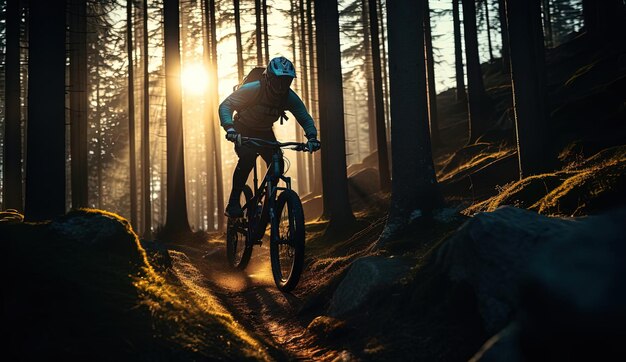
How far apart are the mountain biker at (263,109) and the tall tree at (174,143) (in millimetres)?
6469

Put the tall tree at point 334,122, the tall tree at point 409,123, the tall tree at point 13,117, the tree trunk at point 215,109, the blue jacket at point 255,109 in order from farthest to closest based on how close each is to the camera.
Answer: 1. the tree trunk at point 215,109
2. the tall tree at point 13,117
3. the tall tree at point 334,122
4. the tall tree at point 409,123
5. the blue jacket at point 255,109

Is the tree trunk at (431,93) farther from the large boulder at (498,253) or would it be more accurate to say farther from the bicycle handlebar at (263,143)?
the large boulder at (498,253)

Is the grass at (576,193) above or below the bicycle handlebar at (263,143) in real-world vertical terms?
below

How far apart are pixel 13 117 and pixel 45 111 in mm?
11178

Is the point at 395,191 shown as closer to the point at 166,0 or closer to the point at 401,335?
the point at 401,335

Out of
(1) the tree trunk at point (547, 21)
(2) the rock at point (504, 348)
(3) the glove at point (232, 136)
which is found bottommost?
(2) the rock at point (504, 348)

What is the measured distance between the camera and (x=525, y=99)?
854 cm

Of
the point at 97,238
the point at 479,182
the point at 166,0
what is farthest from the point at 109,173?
the point at 97,238

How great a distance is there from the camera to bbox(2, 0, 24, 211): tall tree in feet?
52.7

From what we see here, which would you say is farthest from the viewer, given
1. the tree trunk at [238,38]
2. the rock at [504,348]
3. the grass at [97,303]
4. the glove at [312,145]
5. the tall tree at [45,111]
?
the tree trunk at [238,38]

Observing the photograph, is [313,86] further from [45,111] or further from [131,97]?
[45,111]

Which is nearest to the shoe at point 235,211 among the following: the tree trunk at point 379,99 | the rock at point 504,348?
the rock at point 504,348

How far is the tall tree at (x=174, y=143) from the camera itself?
41.0 ft

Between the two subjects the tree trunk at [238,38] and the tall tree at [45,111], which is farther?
the tree trunk at [238,38]
